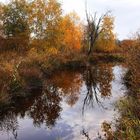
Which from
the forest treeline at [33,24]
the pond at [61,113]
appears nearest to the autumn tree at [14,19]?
the forest treeline at [33,24]

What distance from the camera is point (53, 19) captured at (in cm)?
3969

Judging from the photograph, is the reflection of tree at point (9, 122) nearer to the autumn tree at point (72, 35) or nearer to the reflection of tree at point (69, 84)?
the reflection of tree at point (69, 84)

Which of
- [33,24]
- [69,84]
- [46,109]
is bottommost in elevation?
[46,109]

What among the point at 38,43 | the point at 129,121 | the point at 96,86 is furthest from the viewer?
the point at 38,43

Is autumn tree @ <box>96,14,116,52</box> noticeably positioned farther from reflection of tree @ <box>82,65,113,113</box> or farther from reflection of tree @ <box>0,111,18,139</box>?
reflection of tree @ <box>0,111,18,139</box>

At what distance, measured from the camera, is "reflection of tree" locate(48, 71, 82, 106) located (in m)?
20.9

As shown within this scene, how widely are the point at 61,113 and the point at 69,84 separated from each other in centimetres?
906

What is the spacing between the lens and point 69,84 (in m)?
25.8

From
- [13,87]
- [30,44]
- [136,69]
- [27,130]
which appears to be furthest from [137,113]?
[30,44]

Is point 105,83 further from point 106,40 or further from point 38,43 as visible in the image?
point 106,40

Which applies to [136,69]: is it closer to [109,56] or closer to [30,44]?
[30,44]

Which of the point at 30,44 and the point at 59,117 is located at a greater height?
the point at 30,44

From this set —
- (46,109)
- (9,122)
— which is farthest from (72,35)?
(9,122)

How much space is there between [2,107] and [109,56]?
34354 millimetres
